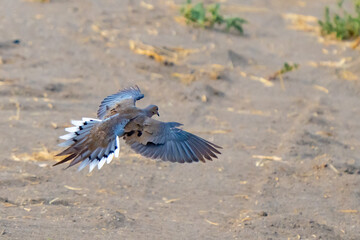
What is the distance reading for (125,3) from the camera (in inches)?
467

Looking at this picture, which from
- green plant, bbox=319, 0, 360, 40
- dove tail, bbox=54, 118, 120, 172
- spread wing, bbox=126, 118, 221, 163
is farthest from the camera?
green plant, bbox=319, 0, 360, 40

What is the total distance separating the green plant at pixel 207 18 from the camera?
11.0 meters

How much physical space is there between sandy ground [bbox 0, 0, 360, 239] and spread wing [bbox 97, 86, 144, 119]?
72 centimetres

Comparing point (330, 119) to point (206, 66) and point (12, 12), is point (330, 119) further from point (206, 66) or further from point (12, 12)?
point (12, 12)

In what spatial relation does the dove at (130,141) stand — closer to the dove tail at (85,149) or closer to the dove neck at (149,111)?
the dove tail at (85,149)

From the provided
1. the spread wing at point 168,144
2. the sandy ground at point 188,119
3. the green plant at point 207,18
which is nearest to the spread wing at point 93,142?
the spread wing at point 168,144

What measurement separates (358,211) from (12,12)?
21.1ft

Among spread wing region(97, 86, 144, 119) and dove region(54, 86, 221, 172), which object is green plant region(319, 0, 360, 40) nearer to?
spread wing region(97, 86, 144, 119)

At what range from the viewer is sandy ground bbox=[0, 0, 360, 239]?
20.4 feet

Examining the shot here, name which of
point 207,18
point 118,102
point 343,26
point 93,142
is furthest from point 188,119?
point 343,26

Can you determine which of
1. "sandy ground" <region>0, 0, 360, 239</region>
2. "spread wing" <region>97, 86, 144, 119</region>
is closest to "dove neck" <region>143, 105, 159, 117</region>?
"spread wing" <region>97, 86, 144, 119</region>

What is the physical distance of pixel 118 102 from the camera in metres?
6.58

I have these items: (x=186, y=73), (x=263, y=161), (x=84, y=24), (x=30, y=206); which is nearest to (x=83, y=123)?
(x=30, y=206)

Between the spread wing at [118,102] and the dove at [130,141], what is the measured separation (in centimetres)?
32
